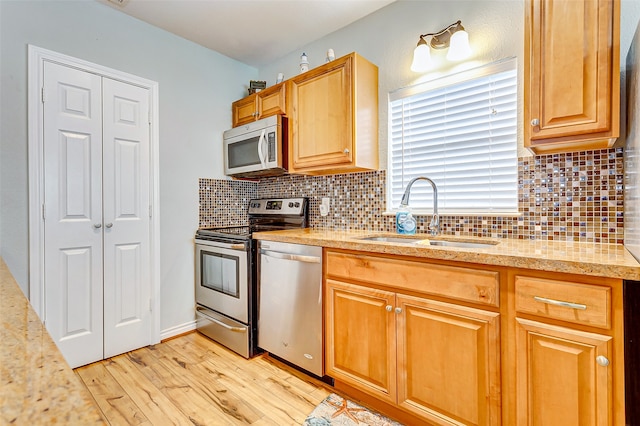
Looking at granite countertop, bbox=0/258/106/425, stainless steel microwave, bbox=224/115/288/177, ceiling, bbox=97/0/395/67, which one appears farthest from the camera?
stainless steel microwave, bbox=224/115/288/177

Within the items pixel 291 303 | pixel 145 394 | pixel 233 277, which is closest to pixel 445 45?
pixel 291 303

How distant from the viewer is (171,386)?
1.93m

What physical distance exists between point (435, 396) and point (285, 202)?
197 cm

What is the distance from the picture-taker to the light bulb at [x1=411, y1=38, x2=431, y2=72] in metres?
1.99

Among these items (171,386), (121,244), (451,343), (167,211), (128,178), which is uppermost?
(128,178)

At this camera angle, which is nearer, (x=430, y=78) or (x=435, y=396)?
(x=435, y=396)

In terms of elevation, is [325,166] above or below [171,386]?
above

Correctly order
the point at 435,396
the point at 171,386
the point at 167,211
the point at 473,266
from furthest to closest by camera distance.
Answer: the point at 167,211
the point at 171,386
the point at 435,396
the point at 473,266

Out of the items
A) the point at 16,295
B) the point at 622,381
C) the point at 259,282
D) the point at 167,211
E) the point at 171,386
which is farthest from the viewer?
the point at 167,211

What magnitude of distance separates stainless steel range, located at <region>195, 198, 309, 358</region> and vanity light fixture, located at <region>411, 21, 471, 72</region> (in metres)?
1.42

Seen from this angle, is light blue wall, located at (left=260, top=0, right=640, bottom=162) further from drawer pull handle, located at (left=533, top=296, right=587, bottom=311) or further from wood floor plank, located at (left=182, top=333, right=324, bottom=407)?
wood floor plank, located at (left=182, top=333, right=324, bottom=407)

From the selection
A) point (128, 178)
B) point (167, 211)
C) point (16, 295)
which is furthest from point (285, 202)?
point (16, 295)

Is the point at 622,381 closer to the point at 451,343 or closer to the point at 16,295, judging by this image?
the point at 451,343

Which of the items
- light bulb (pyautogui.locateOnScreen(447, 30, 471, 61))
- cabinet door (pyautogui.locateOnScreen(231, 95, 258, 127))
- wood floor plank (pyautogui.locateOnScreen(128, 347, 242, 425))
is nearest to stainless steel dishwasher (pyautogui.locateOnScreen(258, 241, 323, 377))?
wood floor plank (pyautogui.locateOnScreen(128, 347, 242, 425))
